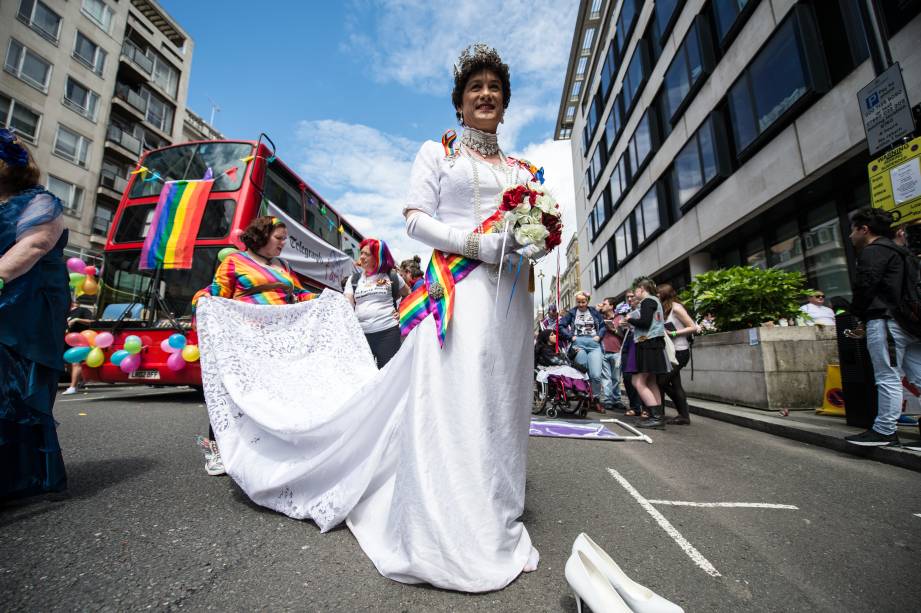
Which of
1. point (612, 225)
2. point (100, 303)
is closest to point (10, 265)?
point (100, 303)

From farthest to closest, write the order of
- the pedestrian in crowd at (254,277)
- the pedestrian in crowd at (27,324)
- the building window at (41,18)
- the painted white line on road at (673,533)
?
the building window at (41,18), the pedestrian in crowd at (254,277), the pedestrian in crowd at (27,324), the painted white line on road at (673,533)

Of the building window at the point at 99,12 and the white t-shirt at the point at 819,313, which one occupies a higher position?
the building window at the point at 99,12

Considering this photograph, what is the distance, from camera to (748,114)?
10.3 m

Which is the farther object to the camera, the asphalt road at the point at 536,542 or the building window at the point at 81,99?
the building window at the point at 81,99

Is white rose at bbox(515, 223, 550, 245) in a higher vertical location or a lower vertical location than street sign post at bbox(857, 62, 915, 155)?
lower

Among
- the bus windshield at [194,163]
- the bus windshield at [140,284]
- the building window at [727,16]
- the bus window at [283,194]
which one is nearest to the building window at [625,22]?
the building window at [727,16]

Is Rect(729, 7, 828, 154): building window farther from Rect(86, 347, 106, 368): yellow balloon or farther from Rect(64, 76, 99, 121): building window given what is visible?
Rect(64, 76, 99, 121): building window

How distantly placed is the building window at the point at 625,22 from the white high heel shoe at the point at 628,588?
2139cm

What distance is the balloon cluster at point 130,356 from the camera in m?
5.93

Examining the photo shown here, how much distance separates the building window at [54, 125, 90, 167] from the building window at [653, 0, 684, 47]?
1067 inches

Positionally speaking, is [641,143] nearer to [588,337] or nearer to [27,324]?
[588,337]

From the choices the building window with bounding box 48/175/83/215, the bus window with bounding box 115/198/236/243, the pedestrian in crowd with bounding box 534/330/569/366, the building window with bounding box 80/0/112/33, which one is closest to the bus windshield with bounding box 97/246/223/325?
the bus window with bounding box 115/198/236/243

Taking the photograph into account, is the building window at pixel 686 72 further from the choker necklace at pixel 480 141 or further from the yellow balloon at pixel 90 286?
the yellow balloon at pixel 90 286

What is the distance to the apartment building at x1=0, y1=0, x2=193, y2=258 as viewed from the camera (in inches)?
736
